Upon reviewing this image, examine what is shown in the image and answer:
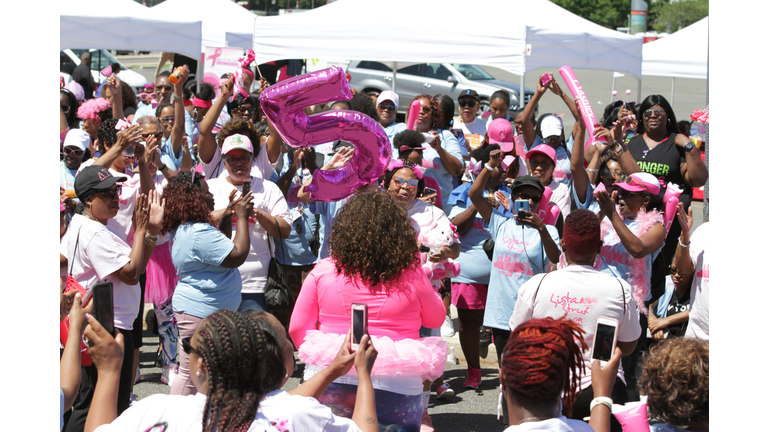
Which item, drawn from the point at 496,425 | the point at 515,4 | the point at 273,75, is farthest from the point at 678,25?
the point at 496,425

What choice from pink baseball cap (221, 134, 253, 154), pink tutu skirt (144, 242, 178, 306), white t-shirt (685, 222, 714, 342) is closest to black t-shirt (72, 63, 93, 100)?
pink tutu skirt (144, 242, 178, 306)

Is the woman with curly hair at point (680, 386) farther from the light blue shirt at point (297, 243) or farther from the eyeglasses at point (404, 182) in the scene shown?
the light blue shirt at point (297, 243)

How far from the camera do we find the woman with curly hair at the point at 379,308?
298 centimetres

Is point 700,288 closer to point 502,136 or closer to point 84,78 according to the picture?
point 502,136

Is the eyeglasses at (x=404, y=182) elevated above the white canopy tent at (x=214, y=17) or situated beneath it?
situated beneath

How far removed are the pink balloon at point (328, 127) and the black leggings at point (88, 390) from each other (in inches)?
57.3

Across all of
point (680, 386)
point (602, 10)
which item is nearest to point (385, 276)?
point (680, 386)

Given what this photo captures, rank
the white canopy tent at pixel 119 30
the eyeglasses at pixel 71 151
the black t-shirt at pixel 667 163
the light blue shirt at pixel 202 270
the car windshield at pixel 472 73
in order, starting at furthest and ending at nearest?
the car windshield at pixel 472 73, the white canopy tent at pixel 119 30, the black t-shirt at pixel 667 163, the eyeglasses at pixel 71 151, the light blue shirt at pixel 202 270

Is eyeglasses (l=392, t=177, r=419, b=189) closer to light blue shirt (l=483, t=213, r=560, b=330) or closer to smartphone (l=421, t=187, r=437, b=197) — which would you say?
smartphone (l=421, t=187, r=437, b=197)

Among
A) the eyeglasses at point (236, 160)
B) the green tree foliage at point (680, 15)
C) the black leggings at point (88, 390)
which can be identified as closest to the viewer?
the black leggings at point (88, 390)

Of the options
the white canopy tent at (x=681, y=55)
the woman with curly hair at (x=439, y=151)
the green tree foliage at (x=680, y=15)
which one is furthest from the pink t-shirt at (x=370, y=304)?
the green tree foliage at (x=680, y=15)

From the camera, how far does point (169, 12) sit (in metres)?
13.2

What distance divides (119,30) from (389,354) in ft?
27.2

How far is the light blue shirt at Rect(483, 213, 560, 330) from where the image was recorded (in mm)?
4430
